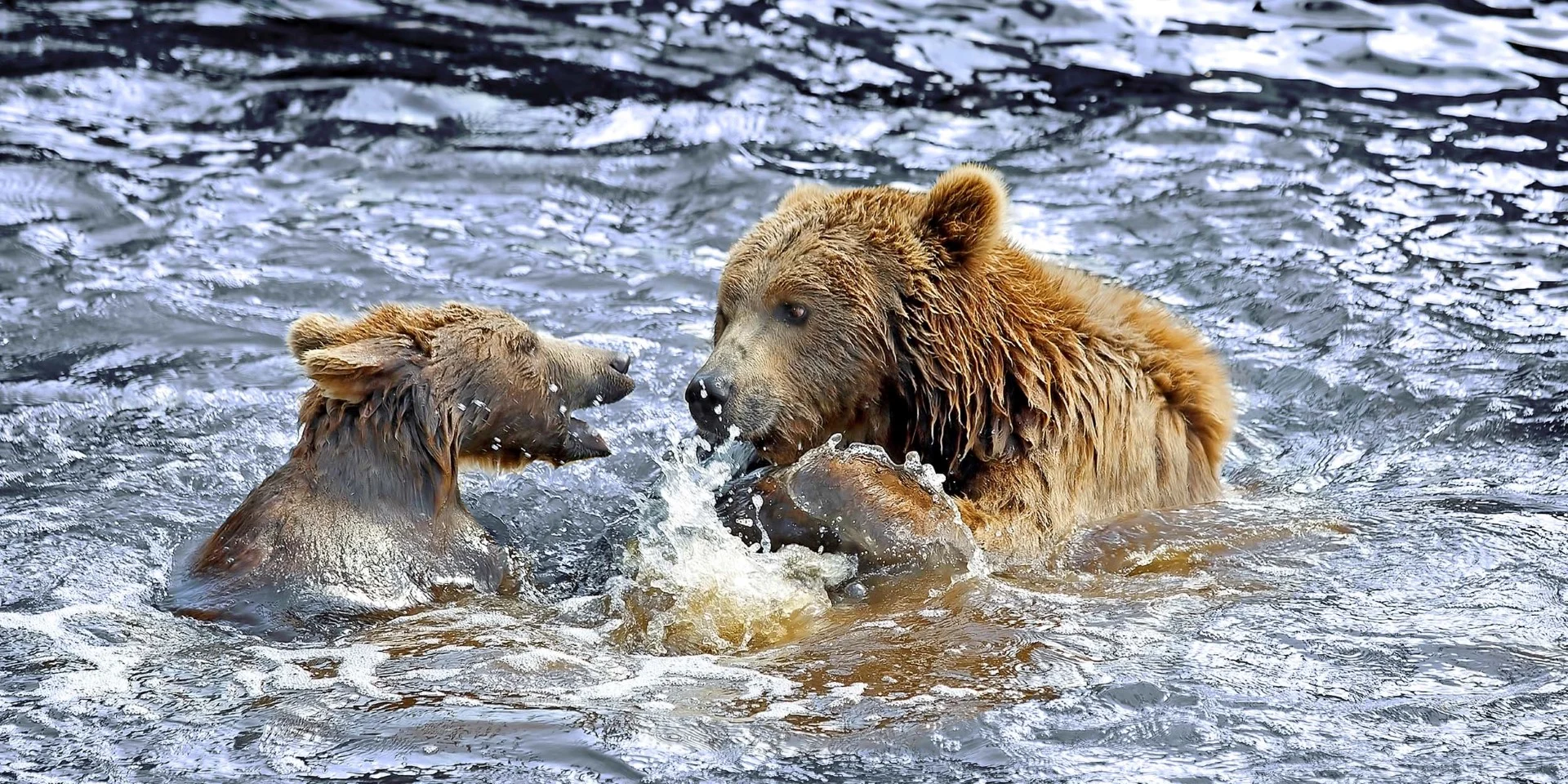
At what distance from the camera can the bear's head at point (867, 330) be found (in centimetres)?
694

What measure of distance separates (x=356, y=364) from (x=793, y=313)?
5.83 ft

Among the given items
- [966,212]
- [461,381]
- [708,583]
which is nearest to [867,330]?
[966,212]

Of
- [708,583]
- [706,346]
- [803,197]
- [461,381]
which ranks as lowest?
[708,583]

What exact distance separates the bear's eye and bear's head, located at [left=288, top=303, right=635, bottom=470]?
0.95m

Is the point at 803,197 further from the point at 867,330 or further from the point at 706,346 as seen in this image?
the point at 706,346

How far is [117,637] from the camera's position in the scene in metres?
6.14

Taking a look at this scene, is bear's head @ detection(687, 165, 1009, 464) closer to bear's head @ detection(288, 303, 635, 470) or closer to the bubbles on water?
the bubbles on water

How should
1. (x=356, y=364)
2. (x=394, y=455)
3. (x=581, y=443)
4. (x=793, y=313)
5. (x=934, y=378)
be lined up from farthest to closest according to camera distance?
(x=581, y=443), (x=793, y=313), (x=934, y=378), (x=394, y=455), (x=356, y=364)

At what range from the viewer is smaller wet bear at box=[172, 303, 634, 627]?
6.42m

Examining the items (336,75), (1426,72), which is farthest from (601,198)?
(1426,72)

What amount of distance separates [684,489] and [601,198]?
5389mm

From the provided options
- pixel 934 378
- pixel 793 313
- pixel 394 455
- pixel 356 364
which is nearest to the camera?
pixel 356 364

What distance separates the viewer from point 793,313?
7082 millimetres

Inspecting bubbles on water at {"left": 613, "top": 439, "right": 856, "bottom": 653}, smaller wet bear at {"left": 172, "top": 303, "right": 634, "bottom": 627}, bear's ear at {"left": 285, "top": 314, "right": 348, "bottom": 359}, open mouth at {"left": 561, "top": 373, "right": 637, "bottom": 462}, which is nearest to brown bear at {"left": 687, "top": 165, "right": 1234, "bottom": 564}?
bubbles on water at {"left": 613, "top": 439, "right": 856, "bottom": 653}
